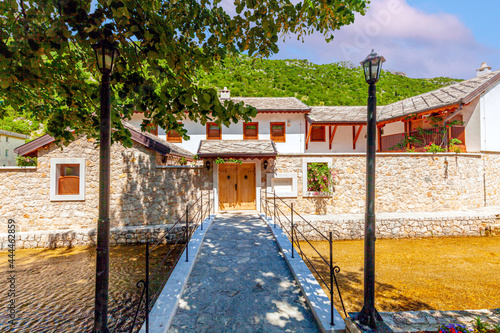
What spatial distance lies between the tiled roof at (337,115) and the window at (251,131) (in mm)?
3307

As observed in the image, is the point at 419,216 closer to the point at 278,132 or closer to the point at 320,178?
the point at 320,178

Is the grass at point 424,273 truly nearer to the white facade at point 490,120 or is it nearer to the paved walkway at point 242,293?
the paved walkway at point 242,293

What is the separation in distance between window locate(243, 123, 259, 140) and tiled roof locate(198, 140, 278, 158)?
2.24 meters

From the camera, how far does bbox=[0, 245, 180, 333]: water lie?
4.95m

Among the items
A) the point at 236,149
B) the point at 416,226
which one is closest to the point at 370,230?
the point at 236,149

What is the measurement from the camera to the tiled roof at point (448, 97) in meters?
12.3

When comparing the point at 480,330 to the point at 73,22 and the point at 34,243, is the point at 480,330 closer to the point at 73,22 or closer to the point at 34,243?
the point at 73,22

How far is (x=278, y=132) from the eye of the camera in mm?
15266

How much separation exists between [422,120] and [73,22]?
1723cm

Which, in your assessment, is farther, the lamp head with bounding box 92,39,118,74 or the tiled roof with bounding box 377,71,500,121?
the tiled roof with bounding box 377,71,500,121

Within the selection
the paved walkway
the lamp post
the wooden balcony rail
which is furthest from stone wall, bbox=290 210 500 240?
the lamp post

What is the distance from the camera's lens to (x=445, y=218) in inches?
420

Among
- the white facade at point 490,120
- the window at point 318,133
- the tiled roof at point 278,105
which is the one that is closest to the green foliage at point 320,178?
the tiled roof at point 278,105

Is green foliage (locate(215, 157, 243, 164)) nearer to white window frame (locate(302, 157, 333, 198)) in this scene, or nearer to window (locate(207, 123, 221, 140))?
white window frame (locate(302, 157, 333, 198))
